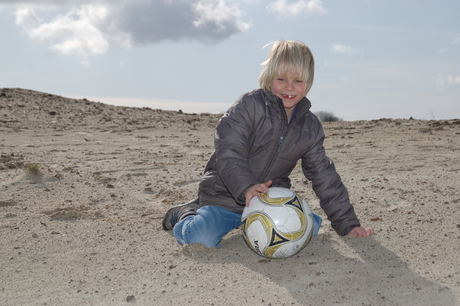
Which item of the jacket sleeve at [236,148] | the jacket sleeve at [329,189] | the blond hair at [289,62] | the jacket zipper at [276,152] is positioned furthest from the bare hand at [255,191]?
the blond hair at [289,62]

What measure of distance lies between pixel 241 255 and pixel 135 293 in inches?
34.7

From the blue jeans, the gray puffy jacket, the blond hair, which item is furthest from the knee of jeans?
the blond hair

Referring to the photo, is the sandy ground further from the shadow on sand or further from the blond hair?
the blond hair

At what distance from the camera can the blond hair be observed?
3672 millimetres

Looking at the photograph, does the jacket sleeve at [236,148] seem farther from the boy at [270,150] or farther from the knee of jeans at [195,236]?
the knee of jeans at [195,236]

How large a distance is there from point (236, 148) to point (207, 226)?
0.64m

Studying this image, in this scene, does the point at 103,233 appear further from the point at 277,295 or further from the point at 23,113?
the point at 23,113

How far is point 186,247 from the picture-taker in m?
3.77

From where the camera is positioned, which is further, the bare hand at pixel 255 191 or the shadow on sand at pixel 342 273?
the bare hand at pixel 255 191

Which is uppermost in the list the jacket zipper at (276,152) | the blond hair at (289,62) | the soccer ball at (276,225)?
the blond hair at (289,62)

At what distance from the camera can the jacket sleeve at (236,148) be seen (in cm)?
352

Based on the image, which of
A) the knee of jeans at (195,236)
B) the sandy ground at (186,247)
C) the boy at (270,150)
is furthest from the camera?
the knee of jeans at (195,236)

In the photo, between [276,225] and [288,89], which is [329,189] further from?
[288,89]

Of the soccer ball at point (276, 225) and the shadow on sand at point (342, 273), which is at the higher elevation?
the soccer ball at point (276, 225)
